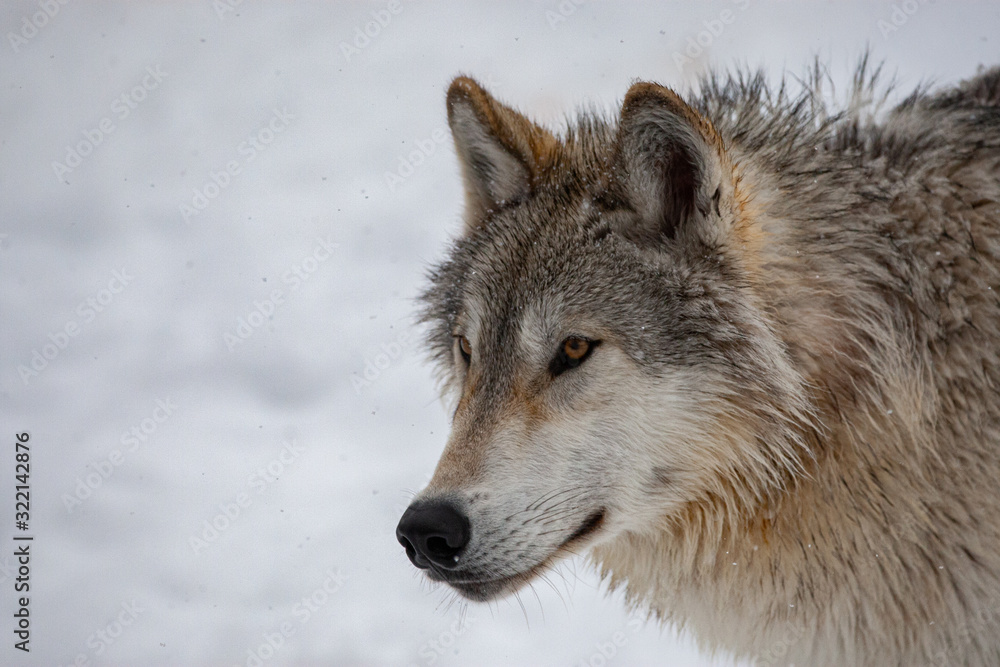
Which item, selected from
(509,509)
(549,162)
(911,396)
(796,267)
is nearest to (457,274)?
(549,162)

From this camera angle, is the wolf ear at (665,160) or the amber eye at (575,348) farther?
the amber eye at (575,348)

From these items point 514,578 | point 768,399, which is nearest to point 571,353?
point 768,399

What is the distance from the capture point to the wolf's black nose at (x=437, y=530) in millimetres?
2434

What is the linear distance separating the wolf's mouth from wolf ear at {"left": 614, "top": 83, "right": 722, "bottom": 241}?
1073 millimetres

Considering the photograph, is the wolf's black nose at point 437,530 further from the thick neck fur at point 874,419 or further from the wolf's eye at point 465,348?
the thick neck fur at point 874,419

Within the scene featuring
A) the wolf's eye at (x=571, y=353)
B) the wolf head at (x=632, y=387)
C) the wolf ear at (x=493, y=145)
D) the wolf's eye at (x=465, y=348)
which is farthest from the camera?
the wolf ear at (x=493, y=145)

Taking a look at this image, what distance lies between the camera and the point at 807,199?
276cm

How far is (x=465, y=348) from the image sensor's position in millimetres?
3154

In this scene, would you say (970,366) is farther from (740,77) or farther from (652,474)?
(740,77)

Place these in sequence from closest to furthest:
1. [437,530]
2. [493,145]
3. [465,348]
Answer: [437,530], [465,348], [493,145]

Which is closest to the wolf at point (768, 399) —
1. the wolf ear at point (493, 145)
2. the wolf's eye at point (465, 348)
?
the wolf's eye at point (465, 348)

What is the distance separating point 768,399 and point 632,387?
478 millimetres

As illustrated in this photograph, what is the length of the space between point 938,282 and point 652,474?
1189mm

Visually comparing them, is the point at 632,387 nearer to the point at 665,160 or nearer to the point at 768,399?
the point at 768,399
